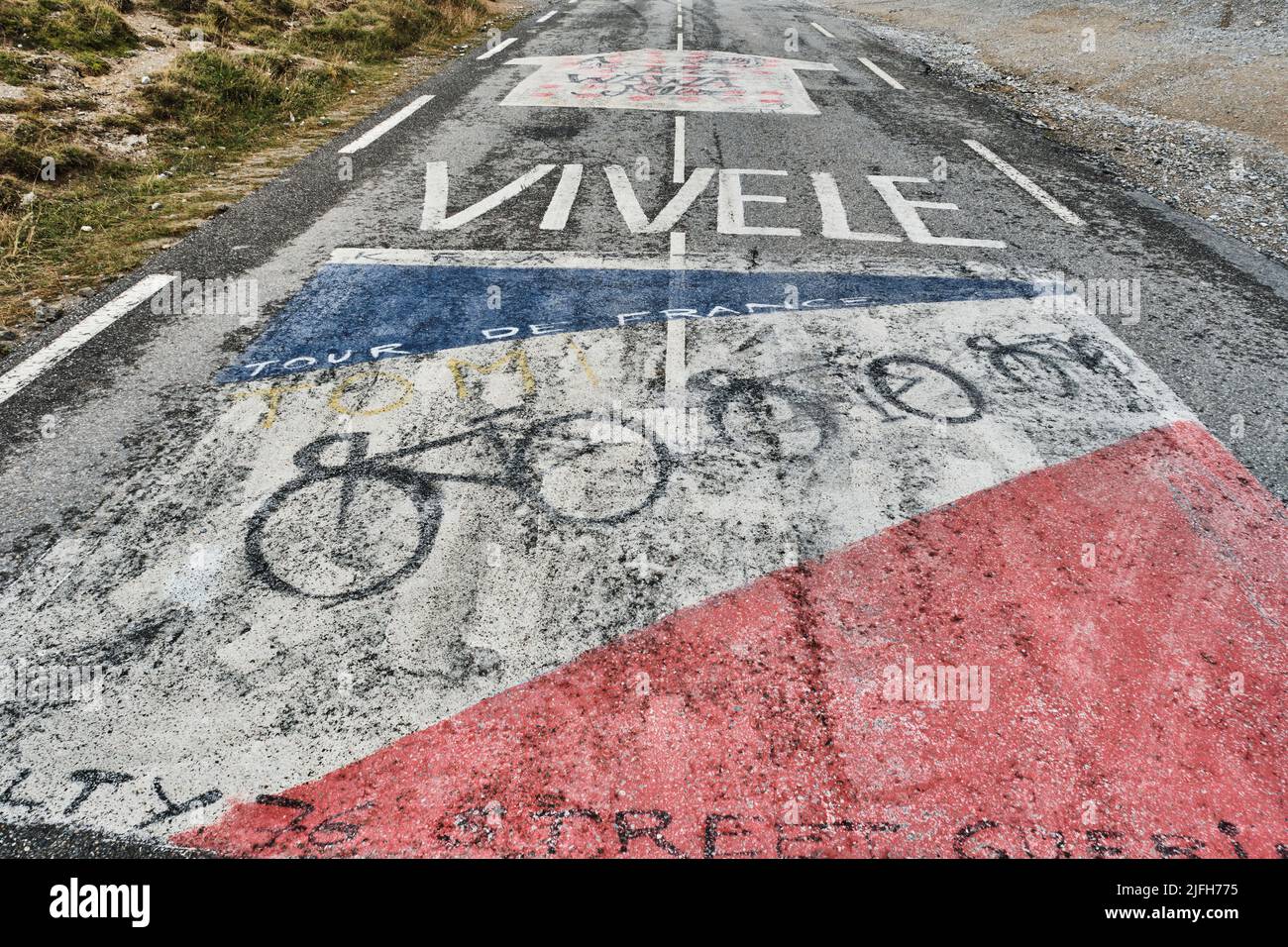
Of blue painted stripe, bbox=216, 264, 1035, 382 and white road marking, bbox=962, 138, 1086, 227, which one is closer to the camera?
blue painted stripe, bbox=216, 264, 1035, 382

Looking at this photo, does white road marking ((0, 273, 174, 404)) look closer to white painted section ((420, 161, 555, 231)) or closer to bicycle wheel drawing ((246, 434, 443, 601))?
bicycle wheel drawing ((246, 434, 443, 601))

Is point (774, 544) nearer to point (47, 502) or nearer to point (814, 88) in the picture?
point (47, 502)

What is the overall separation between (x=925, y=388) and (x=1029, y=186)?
397cm

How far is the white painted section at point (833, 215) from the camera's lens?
5578 mm

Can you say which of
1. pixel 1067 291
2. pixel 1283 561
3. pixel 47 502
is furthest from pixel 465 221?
pixel 1283 561

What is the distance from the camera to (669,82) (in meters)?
10.0

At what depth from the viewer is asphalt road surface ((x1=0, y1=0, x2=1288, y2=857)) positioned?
2.15 metres

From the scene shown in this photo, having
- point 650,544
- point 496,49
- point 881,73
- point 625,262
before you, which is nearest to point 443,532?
point 650,544

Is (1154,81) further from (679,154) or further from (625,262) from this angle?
(625,262)

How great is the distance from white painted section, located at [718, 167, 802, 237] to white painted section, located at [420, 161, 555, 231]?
163 cm

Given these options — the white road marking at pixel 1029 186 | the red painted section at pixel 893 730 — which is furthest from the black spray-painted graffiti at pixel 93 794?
the white road marking at pixel 1029 186

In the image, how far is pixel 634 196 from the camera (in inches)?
243

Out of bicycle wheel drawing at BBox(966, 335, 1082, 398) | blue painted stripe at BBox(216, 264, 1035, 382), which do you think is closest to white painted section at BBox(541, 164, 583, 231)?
blue painted stripe at BBox(216, 264, 1035, 382)

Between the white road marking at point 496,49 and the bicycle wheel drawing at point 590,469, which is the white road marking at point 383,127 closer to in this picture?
the white road marking at point 496,49
